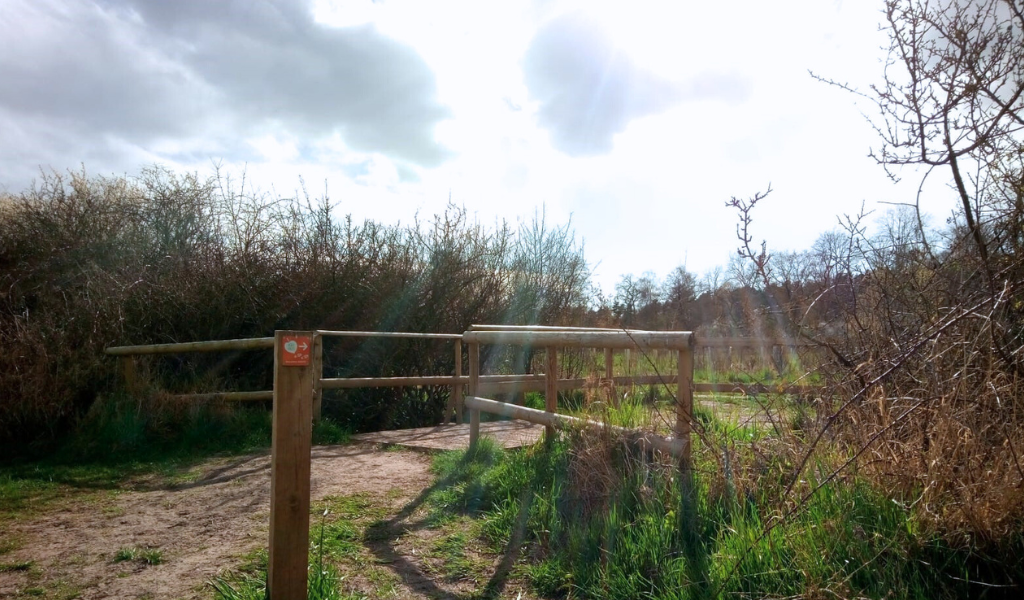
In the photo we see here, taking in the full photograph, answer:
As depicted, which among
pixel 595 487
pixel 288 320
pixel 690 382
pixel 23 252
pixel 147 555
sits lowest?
pixel 147 555

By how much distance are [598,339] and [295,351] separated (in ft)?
7.57

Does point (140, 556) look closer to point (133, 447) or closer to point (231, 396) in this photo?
point (133, 447)

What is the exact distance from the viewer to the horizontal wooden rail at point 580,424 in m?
3.86

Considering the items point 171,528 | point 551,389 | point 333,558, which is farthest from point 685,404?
point 171,528

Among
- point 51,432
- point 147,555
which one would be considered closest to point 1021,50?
point 147,555

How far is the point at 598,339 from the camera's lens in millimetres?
4672

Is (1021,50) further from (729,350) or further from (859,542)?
(729,350)

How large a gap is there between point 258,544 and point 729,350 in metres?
6.24

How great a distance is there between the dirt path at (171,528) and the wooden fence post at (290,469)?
71 cm

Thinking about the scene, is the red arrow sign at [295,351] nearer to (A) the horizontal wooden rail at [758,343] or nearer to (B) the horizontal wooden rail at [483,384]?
(A) the horizontal wooden rail at [758,343]

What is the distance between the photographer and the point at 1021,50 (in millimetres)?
3438

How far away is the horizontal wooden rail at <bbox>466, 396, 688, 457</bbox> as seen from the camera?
12.7 feet

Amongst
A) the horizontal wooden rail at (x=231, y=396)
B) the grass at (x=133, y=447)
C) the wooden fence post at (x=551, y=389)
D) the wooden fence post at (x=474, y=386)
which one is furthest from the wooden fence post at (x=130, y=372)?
the wooden fence post at (x=551, y=389)

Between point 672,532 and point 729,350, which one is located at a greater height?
point 729,350
